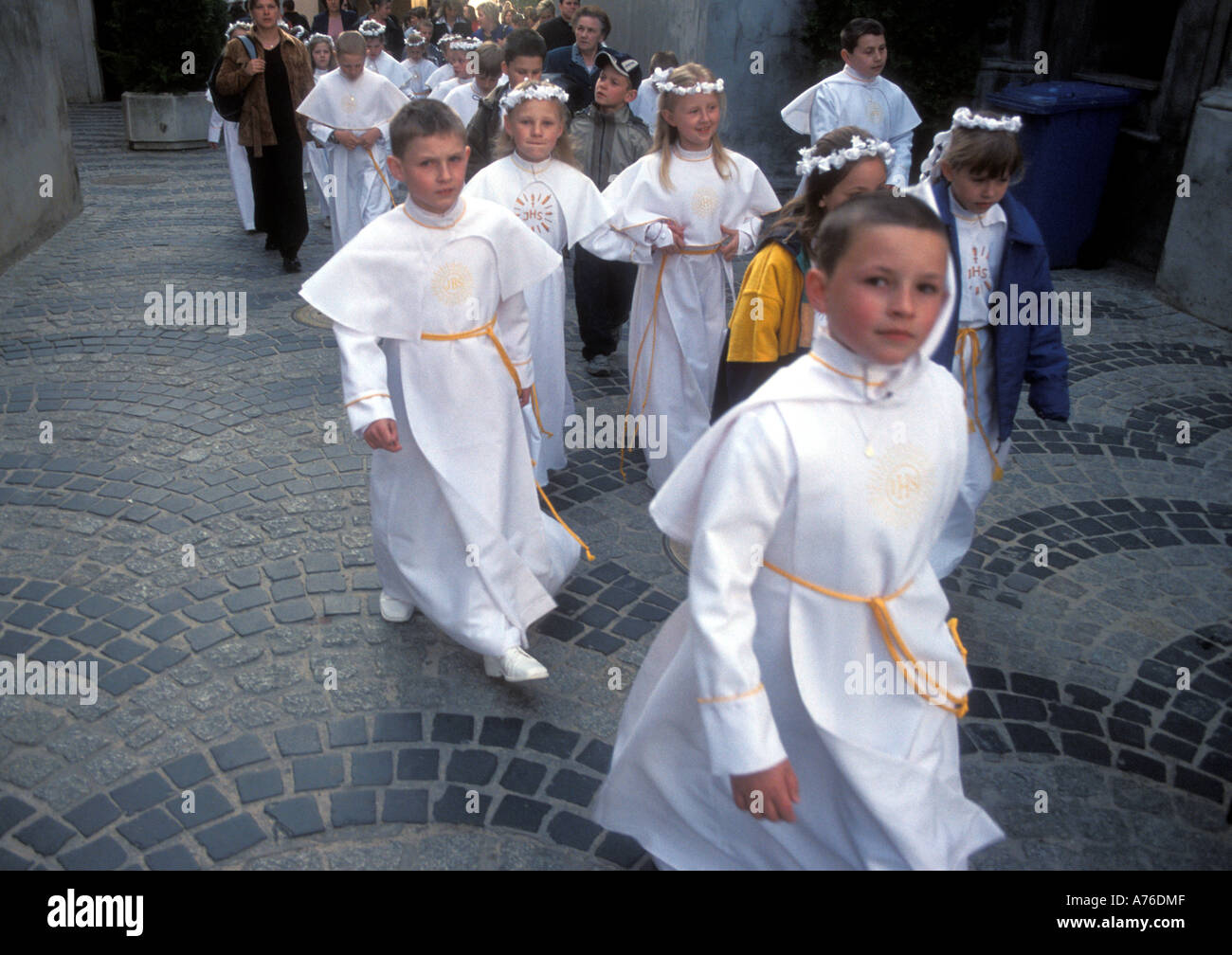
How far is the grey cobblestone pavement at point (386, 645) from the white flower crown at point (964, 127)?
69.2 inches

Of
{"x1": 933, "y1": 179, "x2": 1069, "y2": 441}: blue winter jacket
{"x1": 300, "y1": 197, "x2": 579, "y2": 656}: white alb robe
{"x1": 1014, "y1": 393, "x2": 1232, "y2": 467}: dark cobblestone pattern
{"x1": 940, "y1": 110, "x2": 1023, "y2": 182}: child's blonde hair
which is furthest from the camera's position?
{"x1": 1014, "y1": 393, "x2": 1232, "y2": 467}: dark cobblestone pattern

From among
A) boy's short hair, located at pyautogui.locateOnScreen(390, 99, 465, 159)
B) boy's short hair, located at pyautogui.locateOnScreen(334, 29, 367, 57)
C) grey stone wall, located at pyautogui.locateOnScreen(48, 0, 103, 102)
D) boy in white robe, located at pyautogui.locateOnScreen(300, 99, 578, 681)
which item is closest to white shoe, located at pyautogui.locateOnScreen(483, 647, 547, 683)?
boy in white robe, located at pyautogui.locateOnScreen(300, 99, 578, 681)

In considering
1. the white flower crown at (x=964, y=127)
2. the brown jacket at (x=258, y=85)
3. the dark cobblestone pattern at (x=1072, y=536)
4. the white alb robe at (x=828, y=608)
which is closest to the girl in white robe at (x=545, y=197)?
the white flower crown at (x=964, y=127)

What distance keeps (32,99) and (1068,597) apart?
34.4 ft

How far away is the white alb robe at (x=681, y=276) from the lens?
5.37 m

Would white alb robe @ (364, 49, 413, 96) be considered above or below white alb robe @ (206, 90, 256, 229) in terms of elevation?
above

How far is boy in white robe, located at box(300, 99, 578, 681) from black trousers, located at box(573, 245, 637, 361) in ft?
9.68

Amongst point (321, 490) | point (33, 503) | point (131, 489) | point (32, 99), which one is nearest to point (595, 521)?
point (321, 490)

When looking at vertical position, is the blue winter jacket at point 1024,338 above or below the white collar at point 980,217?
below

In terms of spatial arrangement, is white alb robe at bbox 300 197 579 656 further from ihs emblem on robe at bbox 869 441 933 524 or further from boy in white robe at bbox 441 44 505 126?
boy in white robe at bbox 441 44 505 126

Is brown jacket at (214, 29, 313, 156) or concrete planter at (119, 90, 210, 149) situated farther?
concrete planter at (119, 90, 210, 149)

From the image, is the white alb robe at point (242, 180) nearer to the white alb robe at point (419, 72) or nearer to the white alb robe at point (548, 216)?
the white alb robe at point (419, 72)

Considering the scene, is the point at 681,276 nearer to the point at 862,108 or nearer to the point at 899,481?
the point at 862,108

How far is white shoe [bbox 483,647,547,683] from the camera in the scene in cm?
381
